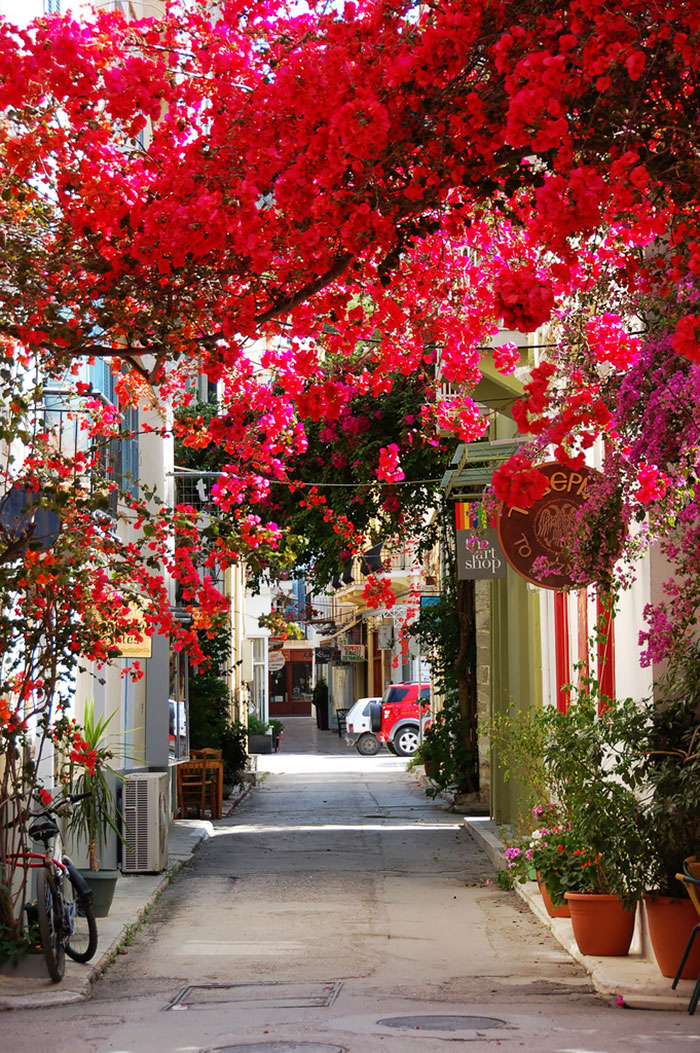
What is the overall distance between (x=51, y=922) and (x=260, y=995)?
1.39 m

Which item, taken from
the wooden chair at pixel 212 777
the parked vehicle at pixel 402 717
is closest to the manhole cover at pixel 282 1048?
the wooden chair at pixel 212 777

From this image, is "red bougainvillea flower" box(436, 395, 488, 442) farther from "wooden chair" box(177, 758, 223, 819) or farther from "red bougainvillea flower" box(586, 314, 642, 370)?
"wooden chair" box(177, 758, 223, 819)

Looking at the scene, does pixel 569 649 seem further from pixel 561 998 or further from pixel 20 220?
pixel 20 220

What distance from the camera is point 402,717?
3491cm

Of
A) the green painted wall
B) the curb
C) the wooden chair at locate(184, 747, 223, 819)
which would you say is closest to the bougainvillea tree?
the curb

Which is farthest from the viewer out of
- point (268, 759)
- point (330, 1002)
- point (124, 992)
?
point (268, 759)

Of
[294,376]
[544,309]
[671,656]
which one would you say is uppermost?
[294,376]

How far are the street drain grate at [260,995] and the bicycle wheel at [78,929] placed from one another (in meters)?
0.84

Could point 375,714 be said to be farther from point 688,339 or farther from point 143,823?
point 688,339

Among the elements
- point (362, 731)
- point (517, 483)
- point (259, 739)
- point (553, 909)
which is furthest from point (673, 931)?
point (362, 731)

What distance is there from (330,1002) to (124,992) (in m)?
1.37

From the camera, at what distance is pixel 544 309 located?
161 inches

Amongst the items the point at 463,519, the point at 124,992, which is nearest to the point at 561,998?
the point at 124,992

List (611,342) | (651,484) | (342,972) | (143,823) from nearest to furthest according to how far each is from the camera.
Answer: (651,484) < (611,342) < (342,972) < (143,823)
